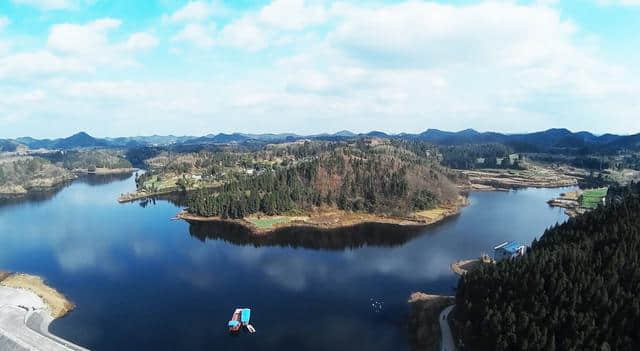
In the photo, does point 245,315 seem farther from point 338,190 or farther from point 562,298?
point 338,190

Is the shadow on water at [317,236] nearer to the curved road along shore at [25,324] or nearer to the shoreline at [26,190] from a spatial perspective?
the curved road along shore at [25,324]

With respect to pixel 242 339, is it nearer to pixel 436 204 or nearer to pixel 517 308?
pixel 517 308

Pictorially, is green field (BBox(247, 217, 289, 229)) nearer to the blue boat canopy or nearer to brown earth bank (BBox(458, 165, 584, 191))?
the blue boat canopy

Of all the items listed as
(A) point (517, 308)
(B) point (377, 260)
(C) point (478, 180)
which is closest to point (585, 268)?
(A) point (517, 308)

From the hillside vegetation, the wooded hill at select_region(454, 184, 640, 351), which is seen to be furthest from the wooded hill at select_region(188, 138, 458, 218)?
the hillside vegetation

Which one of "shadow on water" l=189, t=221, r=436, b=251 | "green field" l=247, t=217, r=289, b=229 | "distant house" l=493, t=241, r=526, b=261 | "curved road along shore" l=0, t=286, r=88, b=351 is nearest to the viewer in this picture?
"curved road along shore" l=0, t=286, r=88, b=351

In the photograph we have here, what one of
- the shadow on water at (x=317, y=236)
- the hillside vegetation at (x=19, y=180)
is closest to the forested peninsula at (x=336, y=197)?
the shadow on water at (x=317, y=236)

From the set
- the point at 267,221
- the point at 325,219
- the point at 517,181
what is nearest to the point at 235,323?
the point at 267,221
